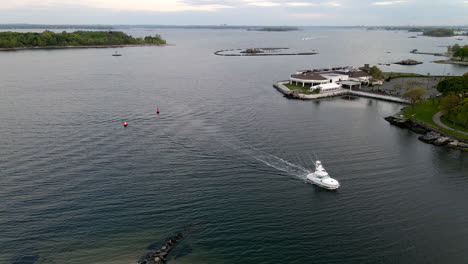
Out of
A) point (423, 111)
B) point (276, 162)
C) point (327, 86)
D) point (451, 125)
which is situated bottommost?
point (276, 162)

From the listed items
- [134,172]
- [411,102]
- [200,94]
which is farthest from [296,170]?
[200,94]

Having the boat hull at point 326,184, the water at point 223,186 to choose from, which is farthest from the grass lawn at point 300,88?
the boat hull at point 326,184

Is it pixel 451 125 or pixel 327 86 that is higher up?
pixel 327 86

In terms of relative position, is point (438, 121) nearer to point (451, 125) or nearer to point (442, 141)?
point (451, 125)

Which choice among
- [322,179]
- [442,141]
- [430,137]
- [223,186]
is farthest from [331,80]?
[223,186]

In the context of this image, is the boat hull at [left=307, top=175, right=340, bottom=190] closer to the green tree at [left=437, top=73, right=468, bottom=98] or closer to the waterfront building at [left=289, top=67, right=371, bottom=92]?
the green tree at [left=437, top=73, right=468, bottom=98]

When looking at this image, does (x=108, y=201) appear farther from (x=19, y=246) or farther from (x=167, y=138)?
(x=167, y=138)
